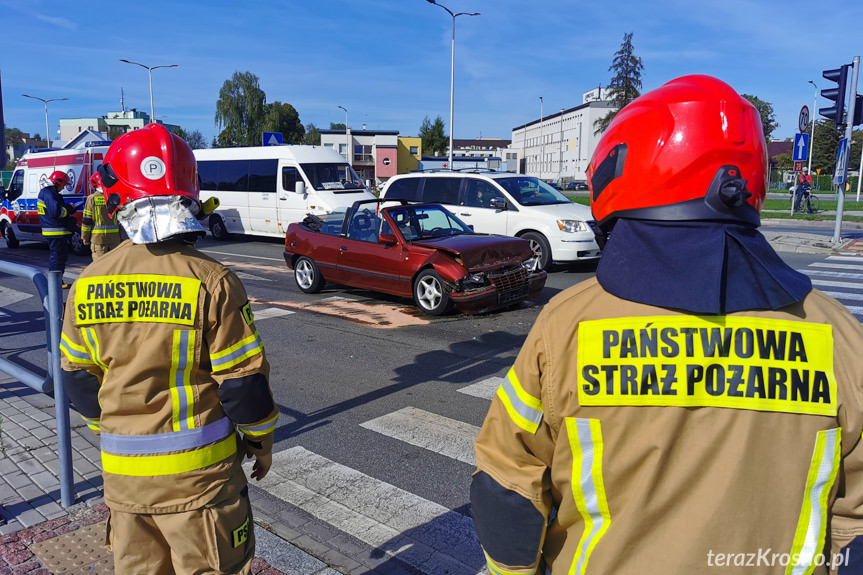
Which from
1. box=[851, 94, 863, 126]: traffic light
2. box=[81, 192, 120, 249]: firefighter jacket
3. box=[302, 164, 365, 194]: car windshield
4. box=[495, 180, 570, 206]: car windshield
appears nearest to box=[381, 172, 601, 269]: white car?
box=[495, 180, 570, 206]: car windshield

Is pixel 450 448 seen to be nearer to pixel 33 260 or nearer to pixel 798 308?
pixel 798 308

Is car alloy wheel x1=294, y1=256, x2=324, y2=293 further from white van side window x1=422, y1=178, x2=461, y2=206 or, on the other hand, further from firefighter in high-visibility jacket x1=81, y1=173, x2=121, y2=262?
white van side window x1=422, y1=178, x2=461, y2=206

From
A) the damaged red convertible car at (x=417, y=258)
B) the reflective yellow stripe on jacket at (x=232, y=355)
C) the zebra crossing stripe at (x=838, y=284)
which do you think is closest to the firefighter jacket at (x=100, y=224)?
the damaged red convertible car at (x=417, y=258)

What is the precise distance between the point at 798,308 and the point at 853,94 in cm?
1775

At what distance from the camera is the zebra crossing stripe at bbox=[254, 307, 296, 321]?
30.8 ft

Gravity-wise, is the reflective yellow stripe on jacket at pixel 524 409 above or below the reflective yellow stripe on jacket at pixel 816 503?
above

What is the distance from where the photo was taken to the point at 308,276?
1099 cm

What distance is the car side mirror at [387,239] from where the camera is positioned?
31.2 feet

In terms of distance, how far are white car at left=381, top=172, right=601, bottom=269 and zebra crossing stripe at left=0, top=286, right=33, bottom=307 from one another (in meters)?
7.52

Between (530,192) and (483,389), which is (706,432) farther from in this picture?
(530,192)

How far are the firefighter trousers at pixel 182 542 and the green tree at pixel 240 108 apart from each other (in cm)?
6448

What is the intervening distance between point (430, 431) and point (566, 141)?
104768 millimetres

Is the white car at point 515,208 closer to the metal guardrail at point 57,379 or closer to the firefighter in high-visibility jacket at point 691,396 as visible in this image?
the metal guardrail at point 57,379

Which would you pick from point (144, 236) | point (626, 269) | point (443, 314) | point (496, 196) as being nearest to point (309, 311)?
point (443, 314)
